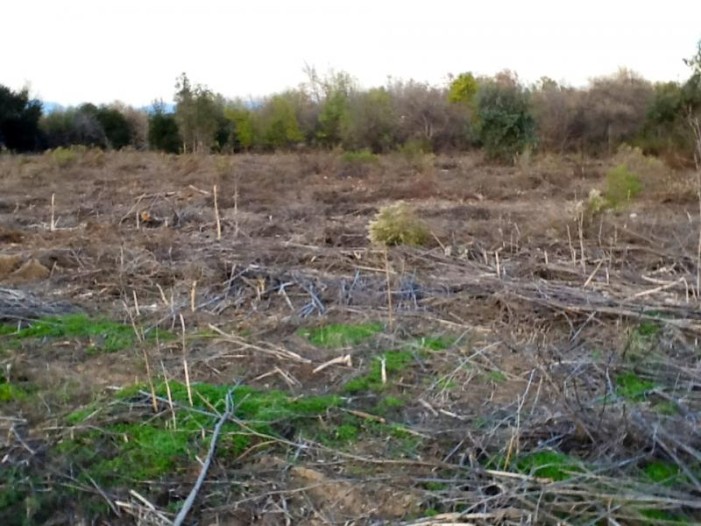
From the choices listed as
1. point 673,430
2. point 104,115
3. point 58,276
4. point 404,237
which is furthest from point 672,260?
point 104,115

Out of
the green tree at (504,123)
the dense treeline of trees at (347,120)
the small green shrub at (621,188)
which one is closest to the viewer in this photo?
the small green shrub at (621,188)

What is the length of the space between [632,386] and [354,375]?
1557mm

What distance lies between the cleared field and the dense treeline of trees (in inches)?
489

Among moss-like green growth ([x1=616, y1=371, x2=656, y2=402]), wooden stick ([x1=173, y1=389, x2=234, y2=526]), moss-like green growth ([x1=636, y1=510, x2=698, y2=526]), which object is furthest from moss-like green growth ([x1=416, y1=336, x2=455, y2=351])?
moss-like green growth ([x1=636, y1=510, x2=698, y2=526])

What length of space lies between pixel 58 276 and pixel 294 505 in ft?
14.9

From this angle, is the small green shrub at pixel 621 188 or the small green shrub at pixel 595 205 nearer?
A: the small green shrub at pixel 595 205

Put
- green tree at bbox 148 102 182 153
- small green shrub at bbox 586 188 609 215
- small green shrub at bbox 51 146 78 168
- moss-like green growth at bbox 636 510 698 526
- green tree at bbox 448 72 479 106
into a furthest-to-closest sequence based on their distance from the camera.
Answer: green tree at bbox 448 72 479 106 < green tree at bbox 148 102 182 153 < small green shrub at bbox 51 146 78 168 < small green shrub at bbox 586 188 609 215 < moss-like green growth at bbox 636 510 698 526

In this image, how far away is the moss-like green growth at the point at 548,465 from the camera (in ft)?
11.0

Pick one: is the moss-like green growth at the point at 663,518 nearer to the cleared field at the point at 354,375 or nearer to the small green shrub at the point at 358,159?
the cleared field at the point at 354,375

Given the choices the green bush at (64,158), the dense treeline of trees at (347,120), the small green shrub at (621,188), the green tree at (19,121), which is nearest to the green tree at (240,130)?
the dense treeline of trees at (347,120)

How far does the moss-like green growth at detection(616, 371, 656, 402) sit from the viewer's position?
422cm

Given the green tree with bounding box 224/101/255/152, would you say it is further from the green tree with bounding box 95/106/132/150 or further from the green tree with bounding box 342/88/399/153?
the green tree with bounding box 95/106/132/150

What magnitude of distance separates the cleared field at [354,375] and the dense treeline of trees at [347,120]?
40.7 ft

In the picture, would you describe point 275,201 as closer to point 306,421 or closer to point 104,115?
point 306,421
